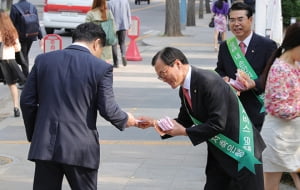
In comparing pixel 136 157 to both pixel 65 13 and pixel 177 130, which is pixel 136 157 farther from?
pixel 65 13

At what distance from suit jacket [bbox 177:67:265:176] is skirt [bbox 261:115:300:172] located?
90 centimetres

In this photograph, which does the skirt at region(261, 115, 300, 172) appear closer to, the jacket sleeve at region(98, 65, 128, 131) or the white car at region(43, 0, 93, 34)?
the jacket sleeve at region(98, 65, 128, 131)

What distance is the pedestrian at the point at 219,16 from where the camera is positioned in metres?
20.0

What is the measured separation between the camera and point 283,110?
5539mm

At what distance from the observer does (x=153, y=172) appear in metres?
7.85

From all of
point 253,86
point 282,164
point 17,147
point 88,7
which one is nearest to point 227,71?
point 253,86

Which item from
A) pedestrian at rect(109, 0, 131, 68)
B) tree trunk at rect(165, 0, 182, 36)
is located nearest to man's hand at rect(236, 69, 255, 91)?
pedestrian at rect(109, 0, 131, 68)

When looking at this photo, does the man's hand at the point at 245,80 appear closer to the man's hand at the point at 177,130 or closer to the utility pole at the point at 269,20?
the man's hand at the point at 177,130

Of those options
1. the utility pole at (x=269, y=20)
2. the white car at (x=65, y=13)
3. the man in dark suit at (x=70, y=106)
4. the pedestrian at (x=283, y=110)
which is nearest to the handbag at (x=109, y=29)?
the utility pole at (x=269, y=20)

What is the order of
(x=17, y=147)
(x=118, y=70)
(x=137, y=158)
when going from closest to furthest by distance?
(x=137, y=158) → (x=17, y=147) → (x=118, y=70)

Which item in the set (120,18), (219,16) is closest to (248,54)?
(120,18)

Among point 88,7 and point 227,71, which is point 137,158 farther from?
point 88,7

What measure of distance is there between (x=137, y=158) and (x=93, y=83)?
12.1 feet

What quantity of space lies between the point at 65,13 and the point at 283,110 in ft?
63.3
